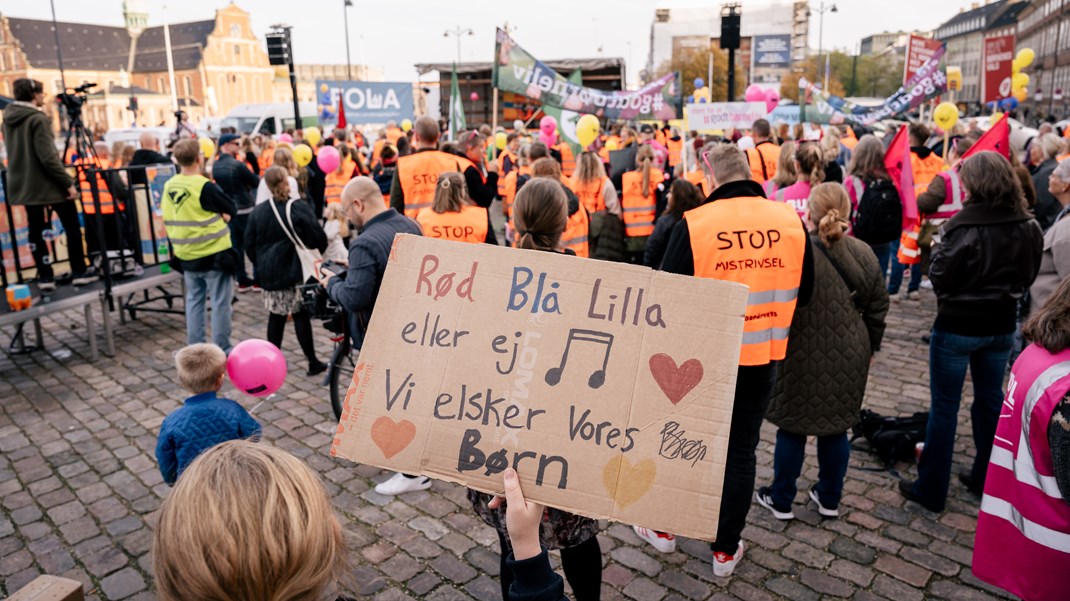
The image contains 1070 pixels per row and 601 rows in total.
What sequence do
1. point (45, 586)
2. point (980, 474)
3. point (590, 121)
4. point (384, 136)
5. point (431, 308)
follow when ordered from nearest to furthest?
point (45, 586)
point (431, 308)
point (980, 474)
point (590, 121)
point (384, 136)

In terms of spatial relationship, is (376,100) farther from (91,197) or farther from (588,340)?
(588,340)

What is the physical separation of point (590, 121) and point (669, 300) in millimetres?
9000

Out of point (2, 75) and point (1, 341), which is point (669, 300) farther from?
point (2, 75)

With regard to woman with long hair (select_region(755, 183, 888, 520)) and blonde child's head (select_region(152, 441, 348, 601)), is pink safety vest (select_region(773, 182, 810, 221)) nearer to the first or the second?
woman with long hair (select_region(755, 183, 888, 520))

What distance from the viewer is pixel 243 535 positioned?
4.09 ft

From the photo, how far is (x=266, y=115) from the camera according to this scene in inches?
1217

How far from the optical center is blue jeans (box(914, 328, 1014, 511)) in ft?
13.1

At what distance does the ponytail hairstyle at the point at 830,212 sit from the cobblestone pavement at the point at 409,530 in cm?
168

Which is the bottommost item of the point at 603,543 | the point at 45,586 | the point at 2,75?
the point at 603,543

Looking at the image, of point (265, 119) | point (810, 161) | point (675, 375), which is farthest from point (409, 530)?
point (265, 119)

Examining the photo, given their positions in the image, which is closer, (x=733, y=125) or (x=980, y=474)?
(x=980, y=474)

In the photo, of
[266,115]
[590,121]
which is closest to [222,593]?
[590,121]

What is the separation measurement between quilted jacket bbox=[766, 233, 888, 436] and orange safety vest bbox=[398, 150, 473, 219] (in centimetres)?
382

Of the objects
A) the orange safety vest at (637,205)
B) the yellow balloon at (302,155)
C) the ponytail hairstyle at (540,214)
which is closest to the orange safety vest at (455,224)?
the ponytail hairstyle at (540,214)
